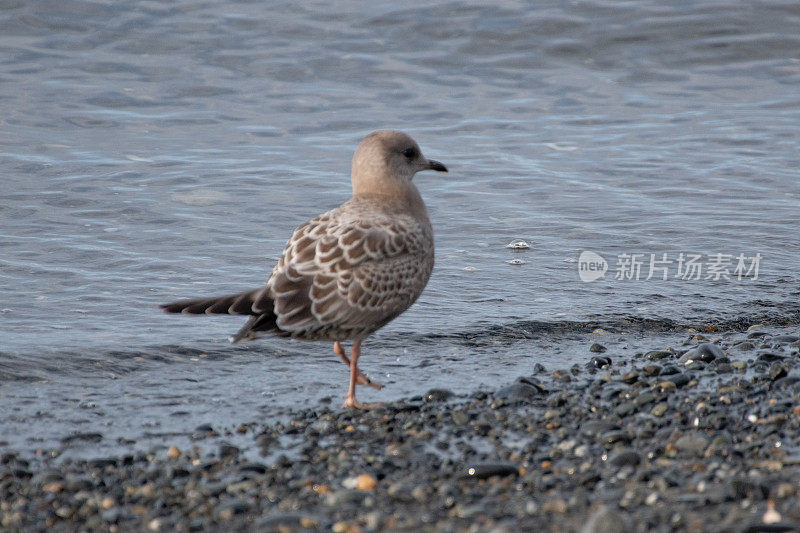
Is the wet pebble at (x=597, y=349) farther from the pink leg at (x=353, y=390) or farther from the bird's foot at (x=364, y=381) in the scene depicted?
the pink leg at (x=353, y=390)

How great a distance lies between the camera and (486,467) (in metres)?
5.14

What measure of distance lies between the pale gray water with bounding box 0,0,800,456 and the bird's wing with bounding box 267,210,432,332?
644mm

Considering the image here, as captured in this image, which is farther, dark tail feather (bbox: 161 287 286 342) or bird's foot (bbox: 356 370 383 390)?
bird's foot (bbox: 356 370 383 390)

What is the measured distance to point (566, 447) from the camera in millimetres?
5484

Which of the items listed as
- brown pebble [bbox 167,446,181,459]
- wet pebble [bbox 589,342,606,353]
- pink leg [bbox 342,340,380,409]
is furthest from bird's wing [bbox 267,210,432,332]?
wet pebble [bbox 589,342,606,353]

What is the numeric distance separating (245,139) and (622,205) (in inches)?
200

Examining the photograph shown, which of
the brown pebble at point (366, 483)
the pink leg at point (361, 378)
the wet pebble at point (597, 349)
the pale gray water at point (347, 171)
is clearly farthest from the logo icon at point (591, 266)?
the brown pebble at point (366, 483)

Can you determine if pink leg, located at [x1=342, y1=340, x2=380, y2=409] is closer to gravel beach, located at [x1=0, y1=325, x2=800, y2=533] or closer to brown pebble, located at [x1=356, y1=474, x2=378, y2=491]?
gravel beach, located at [x1=0, y1=325, x2=800, y2=533]

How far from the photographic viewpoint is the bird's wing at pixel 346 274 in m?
6.34

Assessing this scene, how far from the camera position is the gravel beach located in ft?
15.0

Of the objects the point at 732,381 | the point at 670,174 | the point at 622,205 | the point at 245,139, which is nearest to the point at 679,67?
the point at 670,174

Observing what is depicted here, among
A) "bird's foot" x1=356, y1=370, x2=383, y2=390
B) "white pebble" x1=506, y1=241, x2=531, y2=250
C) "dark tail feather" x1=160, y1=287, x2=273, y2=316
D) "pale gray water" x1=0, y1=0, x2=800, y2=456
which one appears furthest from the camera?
"white pebble" x1=506, y1=241, x2=531, y2=250

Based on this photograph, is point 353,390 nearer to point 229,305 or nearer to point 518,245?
point 229,305

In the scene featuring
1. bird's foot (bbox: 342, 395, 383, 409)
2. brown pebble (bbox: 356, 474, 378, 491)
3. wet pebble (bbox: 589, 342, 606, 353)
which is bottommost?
bird's foot (bbox: 342, 395, 383, 409)
